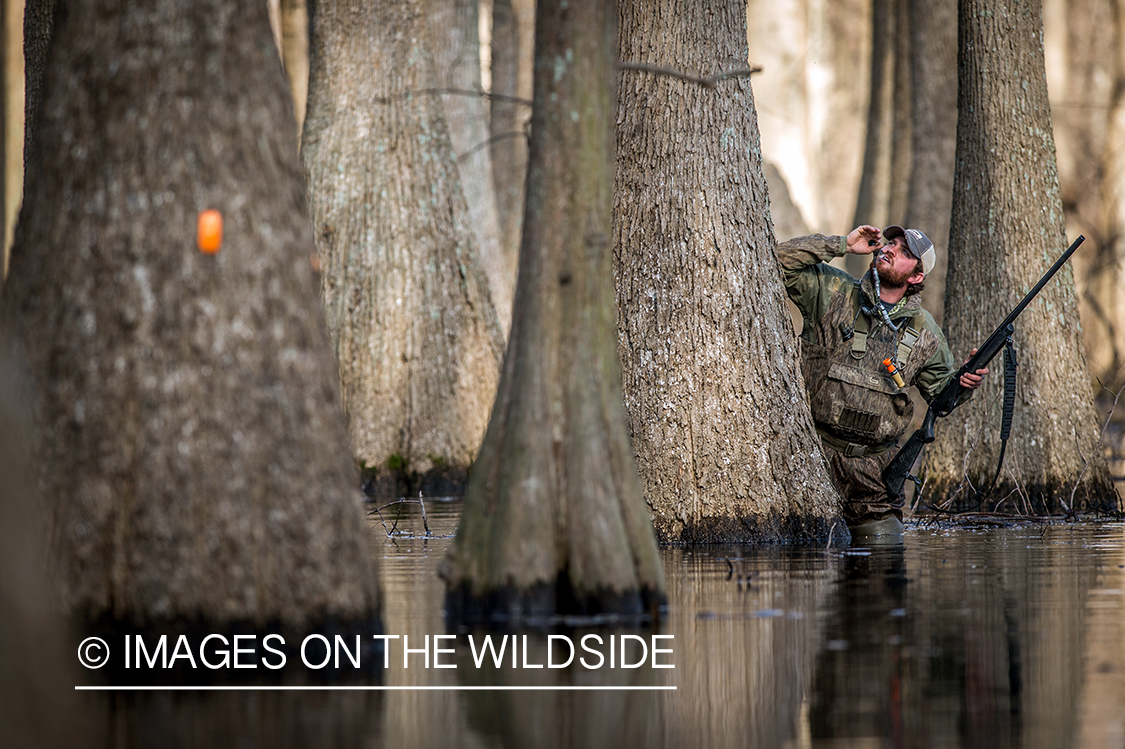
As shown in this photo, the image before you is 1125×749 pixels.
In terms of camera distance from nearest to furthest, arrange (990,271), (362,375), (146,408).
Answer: (146,408)
(990,271)
(362,375)

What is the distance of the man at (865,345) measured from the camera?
31.8 feet

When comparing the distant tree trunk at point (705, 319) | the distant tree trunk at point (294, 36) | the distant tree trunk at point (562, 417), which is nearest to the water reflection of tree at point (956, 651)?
the distant tree trunk at point (705, 319)

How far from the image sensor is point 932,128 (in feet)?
72.4

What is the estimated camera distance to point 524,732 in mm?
4578

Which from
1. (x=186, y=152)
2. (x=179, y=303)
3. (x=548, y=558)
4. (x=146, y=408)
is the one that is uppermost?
(x=186, y=152)

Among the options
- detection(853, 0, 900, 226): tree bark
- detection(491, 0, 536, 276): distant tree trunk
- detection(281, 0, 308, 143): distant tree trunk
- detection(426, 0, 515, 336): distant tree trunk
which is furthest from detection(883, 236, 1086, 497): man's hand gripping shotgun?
detection(853, 0, 900, 226): tree bark

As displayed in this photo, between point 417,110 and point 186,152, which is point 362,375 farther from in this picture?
point 186,152

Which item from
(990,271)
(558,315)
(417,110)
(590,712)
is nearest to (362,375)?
(417,110)

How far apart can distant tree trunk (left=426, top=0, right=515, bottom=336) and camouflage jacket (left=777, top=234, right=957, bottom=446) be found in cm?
936

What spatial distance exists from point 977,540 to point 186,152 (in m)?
6.49

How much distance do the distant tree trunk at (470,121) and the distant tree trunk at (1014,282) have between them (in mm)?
8021

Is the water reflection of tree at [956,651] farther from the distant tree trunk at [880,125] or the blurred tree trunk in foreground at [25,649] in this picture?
the distant tree trunk at [880,125]

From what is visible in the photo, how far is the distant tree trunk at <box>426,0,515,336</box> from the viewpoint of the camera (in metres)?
19.4

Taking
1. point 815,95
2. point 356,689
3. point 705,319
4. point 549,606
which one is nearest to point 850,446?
point 705,319
